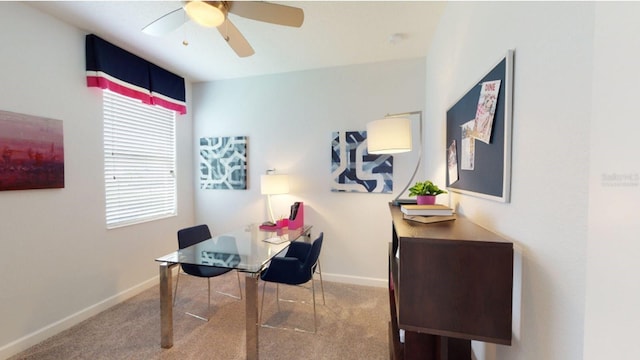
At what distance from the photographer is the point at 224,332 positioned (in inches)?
83.3

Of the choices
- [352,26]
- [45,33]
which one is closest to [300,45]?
[352,26]

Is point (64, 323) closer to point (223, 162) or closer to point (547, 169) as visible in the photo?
point (223, 162)

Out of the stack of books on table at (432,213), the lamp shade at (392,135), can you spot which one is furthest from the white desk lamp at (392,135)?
the stack of books on table at (432,213)

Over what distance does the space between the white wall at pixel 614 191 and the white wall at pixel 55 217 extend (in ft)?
10.3

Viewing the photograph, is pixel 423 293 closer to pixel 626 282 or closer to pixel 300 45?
pixel 626 282

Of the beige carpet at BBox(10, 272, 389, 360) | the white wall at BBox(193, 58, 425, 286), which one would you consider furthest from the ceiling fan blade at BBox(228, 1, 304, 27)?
the beige carpet at BBox(10, 272, 389, 360)

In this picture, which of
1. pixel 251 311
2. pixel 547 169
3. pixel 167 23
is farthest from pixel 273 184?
pixel 547 169

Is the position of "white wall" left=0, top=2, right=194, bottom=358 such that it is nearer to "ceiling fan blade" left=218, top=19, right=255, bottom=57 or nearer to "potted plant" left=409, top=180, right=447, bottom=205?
"ceiling fan blade" left=218, top=19, right=255, bottom=57

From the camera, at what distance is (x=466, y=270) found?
897 millimetres

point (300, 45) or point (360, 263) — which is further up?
point (300, 45)

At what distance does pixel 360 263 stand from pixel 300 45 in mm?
2473

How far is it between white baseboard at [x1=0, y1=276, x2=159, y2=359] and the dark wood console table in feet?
9.03

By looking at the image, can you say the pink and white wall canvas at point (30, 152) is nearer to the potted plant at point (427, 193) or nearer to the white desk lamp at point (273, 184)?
the white desk lamp at point (273, 184)

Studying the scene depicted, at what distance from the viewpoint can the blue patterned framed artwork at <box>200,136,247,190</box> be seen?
3389 millimetres
